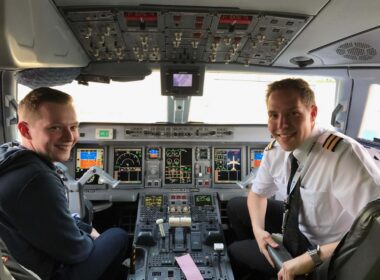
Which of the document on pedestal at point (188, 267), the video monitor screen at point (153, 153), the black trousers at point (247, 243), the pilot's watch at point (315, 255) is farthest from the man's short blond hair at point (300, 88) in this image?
the video monitor screen at point (153, 153)

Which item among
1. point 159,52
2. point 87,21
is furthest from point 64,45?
point 159,52

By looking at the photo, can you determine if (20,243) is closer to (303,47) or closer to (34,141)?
(34,141)

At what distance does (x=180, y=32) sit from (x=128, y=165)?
5.50 ft

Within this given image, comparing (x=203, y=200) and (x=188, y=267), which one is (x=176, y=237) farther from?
(x=203, y=200)

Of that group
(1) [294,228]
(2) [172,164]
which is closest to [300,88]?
(1) [294,228]

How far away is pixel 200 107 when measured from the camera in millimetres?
3611

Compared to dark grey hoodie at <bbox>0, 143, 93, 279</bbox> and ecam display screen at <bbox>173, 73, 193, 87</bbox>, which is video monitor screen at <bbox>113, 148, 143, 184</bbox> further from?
dark grey hoodie at <bbox>0, 143, 93, 279</bbox>

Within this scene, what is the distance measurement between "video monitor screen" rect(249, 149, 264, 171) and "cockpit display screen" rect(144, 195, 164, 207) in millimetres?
1018

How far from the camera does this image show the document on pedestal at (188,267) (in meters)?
2.46

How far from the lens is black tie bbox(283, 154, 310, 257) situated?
6.11 feet

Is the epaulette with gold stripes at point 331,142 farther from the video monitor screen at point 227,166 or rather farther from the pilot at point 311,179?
the video monitor screen at point 227,166

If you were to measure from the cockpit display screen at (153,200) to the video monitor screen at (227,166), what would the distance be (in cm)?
62

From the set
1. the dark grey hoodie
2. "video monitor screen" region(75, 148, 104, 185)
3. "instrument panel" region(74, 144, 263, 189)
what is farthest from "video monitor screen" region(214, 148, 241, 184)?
the dark grey hoodie

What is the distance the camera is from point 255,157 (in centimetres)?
352
